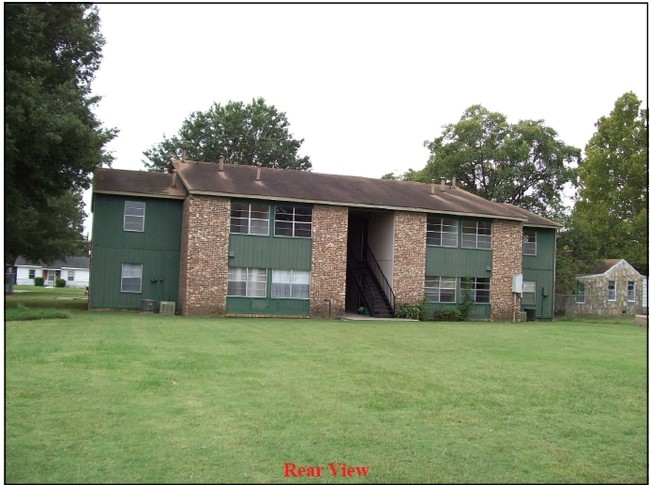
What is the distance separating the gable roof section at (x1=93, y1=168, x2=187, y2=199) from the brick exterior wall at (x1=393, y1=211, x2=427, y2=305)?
9.33 metres

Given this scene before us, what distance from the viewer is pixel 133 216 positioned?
85.4ft

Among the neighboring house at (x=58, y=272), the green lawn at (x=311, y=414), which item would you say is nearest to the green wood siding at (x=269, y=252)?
the green lawn at (x=311, y=414)

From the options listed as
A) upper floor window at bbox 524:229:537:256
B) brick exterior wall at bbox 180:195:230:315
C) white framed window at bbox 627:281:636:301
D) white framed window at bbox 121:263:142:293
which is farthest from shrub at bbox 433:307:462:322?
white framed window at bbox 627:281:636:301

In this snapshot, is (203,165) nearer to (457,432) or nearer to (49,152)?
(49,152)

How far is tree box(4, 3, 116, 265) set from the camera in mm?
16094

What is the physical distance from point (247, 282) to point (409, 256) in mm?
7158

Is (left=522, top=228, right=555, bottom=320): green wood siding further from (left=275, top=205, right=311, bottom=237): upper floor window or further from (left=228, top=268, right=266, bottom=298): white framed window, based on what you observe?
(left=228, top=268, right=266, bottom=298): white framed window

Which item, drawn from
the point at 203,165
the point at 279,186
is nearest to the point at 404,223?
the point at 279,186

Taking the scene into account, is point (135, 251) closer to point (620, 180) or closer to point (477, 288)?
point (477, 288)

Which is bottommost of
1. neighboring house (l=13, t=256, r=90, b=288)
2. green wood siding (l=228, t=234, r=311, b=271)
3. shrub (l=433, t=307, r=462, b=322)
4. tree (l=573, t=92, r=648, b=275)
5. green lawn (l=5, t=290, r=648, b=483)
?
green lawn (l=5, t=290, r=648, b=483)

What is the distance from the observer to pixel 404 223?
27.3 metres

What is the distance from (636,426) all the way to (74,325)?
46.3 ft

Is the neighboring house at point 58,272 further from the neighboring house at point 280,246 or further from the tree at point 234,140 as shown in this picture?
the neighboring house at point 280,246

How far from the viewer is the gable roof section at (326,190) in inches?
1003
